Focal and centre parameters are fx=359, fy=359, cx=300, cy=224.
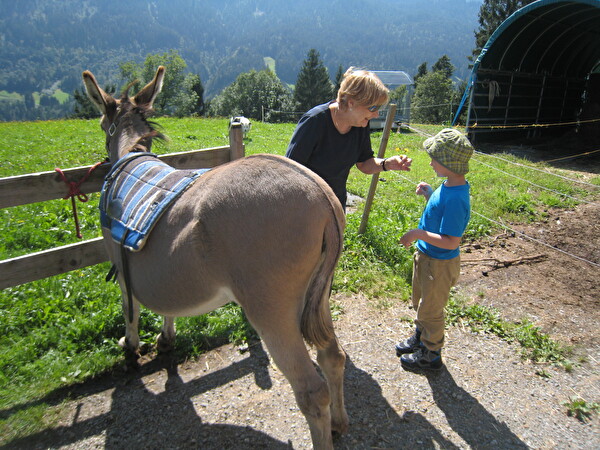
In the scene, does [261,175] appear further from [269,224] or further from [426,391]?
[426,391]

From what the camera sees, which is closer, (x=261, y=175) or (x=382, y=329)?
(x=261, y=175)

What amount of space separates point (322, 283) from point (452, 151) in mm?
1511

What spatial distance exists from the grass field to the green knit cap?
2.04 metres

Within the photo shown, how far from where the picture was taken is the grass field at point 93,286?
3.02m

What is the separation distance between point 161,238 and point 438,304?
2291mm

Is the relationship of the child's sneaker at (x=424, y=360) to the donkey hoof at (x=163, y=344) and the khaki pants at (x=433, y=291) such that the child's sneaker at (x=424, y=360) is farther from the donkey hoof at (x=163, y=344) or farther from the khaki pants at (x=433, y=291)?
the donkey hoof at (x=163, y=344)

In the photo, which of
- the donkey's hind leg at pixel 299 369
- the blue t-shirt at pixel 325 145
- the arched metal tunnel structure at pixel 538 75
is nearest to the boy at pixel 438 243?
the blue t-shirt at pixel 325 145

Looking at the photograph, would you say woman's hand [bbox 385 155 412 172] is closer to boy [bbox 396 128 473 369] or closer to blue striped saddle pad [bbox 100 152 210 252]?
boy [bbox 396 128 473 369]

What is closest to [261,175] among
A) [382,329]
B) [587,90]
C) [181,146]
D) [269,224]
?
[269,224]

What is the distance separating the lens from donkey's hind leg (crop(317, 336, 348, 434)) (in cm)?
245

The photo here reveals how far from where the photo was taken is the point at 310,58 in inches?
2852

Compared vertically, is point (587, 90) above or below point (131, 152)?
above

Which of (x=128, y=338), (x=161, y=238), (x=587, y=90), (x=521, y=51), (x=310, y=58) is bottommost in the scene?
(x=128, y=338)

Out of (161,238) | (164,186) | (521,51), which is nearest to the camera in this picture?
(161,238)
